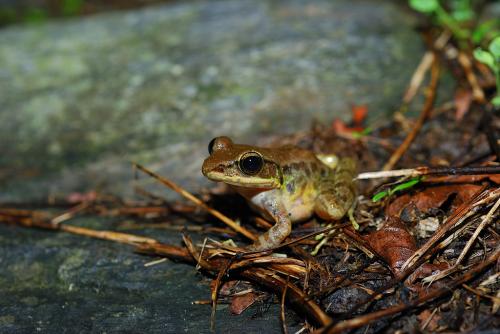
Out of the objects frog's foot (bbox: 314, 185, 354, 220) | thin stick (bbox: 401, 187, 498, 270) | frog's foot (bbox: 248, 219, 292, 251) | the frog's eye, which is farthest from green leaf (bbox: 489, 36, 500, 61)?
frog's foot (bbox: 248, 219, 292, 251)

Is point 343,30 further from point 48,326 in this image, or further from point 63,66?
point 48,326

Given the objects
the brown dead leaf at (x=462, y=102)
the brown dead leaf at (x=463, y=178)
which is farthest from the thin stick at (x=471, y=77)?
the brown dead leaf at (x=463, y=178)

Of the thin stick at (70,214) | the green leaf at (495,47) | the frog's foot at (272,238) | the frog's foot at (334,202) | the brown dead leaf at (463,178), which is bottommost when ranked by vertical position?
the thin stick at (70,214)

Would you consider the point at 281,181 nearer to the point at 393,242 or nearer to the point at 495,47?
the point at 393,242

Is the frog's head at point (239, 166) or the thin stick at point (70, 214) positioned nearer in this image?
the frog's head at point (239, 166)

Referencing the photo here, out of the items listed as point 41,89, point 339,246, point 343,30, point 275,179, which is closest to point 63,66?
point 41,89

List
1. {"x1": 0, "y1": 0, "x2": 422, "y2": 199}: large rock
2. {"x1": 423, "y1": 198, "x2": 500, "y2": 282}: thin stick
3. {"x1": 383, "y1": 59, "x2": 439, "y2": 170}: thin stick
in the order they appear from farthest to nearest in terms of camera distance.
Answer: {"x1": 0, "y1": 0, "x2": 422, "y2": 199}: large rock, {"x1": 383, "y1": 59, "x2": 439, "y2": 170}: thin stick, {"x1": 423, "y1": 198, "x2": 500, "y2": 282}: thin stick

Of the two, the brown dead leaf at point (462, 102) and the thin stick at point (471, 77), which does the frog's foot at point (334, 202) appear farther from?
the thin stick at point (471, 77)

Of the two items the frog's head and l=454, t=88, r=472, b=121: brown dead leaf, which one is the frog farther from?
l=454, t=88, r=472, b=121: brown dead leaf
